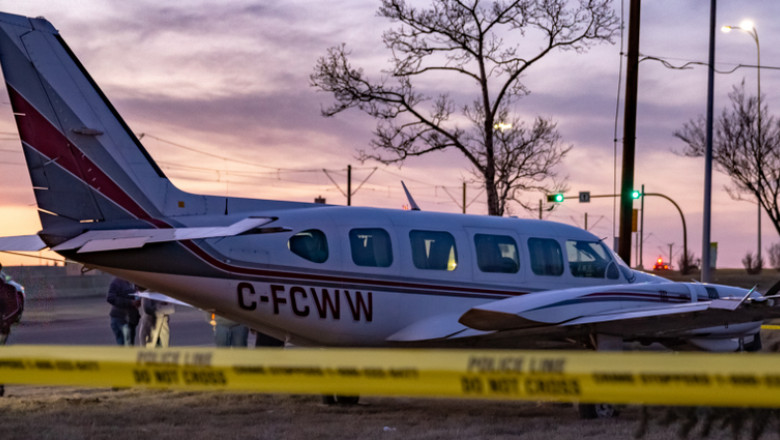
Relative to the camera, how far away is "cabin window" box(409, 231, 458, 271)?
1212 centimetres

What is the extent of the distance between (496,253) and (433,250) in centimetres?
107

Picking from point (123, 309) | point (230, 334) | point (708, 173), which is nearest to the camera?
point (230, 334)

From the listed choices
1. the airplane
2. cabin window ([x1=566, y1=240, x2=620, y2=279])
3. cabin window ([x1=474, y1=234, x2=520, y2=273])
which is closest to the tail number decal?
the airplane

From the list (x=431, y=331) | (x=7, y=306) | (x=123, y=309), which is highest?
(x=7, y=306)

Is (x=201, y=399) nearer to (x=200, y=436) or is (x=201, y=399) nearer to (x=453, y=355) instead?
(x=200, y=436)

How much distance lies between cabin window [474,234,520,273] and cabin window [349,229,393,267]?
1.45m

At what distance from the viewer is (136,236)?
34.8 ft

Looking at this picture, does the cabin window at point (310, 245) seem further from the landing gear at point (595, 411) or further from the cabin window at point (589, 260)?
the cabin window at point (589, 260)

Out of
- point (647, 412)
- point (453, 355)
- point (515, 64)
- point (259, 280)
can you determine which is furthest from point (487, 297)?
point (515, 64)

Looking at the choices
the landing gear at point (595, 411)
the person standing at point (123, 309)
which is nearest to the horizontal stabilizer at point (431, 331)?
the landing gear at point (595, 411)

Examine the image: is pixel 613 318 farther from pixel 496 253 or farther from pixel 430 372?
pixel 430 372

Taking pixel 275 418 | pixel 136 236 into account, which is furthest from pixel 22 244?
pixel 275 418

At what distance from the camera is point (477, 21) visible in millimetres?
28688

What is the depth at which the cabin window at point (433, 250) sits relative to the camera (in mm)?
12125
